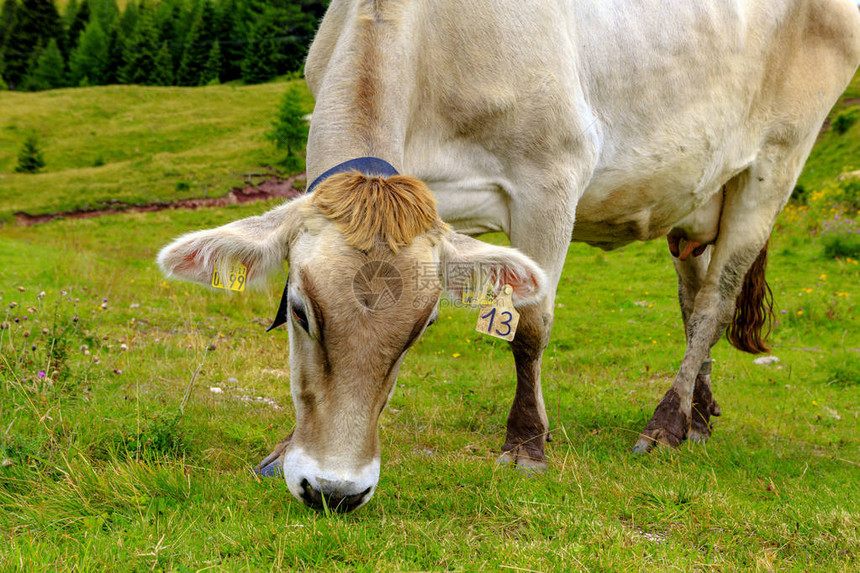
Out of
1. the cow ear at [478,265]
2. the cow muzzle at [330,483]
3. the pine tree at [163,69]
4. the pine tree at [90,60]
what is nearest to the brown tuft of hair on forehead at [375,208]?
the cow ear at [478,265]

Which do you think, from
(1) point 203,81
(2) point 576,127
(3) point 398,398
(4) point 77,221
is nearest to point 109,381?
(3) point 398,398

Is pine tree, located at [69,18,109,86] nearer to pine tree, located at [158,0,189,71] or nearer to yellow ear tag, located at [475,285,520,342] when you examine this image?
pine tree, located at [158,0,189,71]

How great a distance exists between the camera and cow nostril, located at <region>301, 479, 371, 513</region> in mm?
2945

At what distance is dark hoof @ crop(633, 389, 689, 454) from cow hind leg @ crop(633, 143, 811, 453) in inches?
9.8

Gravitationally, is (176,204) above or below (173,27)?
below

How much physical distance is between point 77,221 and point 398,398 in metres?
28.0

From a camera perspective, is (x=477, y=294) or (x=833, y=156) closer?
(x=477, y=294)

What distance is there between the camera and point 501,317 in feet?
12.2

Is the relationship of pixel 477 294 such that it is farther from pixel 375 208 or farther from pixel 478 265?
pixel 375 208

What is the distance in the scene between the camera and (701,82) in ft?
18.2

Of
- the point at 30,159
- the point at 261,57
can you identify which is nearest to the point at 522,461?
the point at 30,159

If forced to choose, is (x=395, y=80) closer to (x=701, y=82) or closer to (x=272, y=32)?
(x=701, y=82)

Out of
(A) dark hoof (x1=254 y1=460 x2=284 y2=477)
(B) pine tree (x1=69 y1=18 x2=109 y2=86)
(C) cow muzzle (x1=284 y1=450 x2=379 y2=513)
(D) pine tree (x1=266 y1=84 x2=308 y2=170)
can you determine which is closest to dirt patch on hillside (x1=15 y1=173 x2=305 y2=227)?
(D) pine tree (x1=266 y1=84 x2=308 y2=170)

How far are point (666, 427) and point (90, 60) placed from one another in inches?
3496
